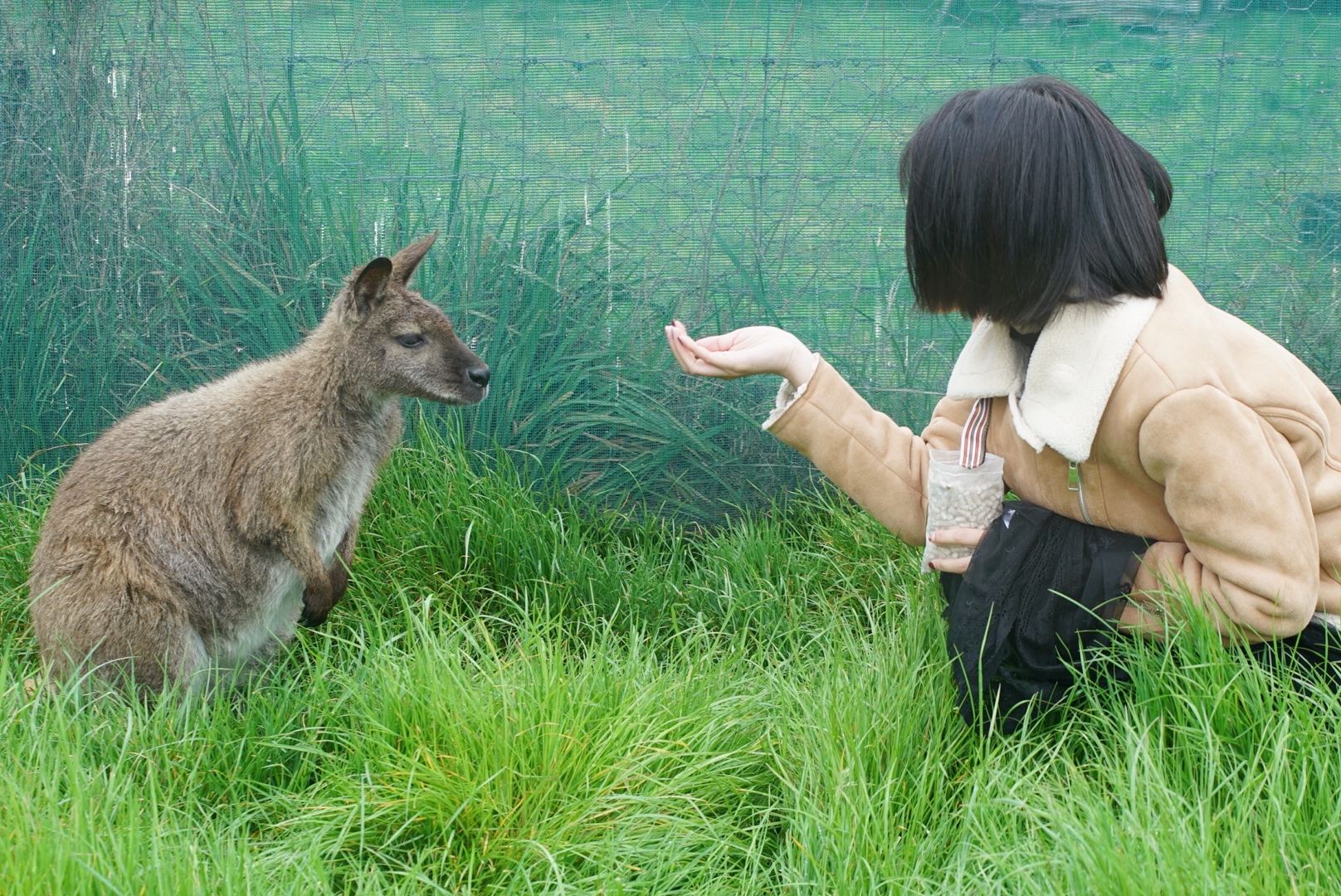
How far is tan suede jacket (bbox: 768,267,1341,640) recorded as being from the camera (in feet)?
7.45

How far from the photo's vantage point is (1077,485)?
2.60m

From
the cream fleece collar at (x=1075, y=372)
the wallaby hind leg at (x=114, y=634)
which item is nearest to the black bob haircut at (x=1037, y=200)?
the cream fleece collar at (x=1075, y=372)

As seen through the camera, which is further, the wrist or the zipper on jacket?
the wrist

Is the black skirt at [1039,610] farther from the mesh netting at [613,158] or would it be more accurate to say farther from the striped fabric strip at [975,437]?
the mesh netting at [613,158]

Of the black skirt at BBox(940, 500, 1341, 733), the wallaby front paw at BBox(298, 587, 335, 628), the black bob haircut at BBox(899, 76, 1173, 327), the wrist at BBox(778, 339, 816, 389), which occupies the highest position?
the black bob haircut at BBox(899, 76, 1173, 327)

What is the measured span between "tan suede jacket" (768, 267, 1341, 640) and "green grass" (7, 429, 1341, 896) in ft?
0.60

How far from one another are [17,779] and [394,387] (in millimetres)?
1668

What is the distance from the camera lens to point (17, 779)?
8.02 ft

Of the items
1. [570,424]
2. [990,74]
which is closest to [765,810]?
[570,424]

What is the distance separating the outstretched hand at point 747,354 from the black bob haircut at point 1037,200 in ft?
1.70

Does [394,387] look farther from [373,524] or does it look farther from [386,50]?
[386,50]

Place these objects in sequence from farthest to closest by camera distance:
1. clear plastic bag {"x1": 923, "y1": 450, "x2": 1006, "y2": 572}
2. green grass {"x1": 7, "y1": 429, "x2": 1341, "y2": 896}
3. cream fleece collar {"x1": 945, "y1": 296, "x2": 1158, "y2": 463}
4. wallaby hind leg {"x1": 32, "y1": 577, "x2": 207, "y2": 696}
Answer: wallaby hind leg {"x1": 32, "y1": 577, "x2": 207, "y2": 696} → clear plastic bag {"x1": 923, "y1": 450, "x2": 1006, "y2": 572} → cream fleece collar {"x1": 945, "y1": 296, "x2": 1158, "y2": 463} → green grass {"x1": 7, "y1": 429, "x2": 1341, "y2": 896}

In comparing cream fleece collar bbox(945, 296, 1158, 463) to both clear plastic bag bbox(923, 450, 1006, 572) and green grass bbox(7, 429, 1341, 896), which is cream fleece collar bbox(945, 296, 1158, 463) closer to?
clear plastic bag bbox(923, 450, 1006, 572)

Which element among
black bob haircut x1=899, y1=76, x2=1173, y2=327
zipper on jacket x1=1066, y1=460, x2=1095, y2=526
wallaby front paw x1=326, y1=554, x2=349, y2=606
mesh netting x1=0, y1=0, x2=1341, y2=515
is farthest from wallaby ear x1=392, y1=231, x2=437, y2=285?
zipper on jacket x1=1066, y1=460, x2=1095, y2=526
